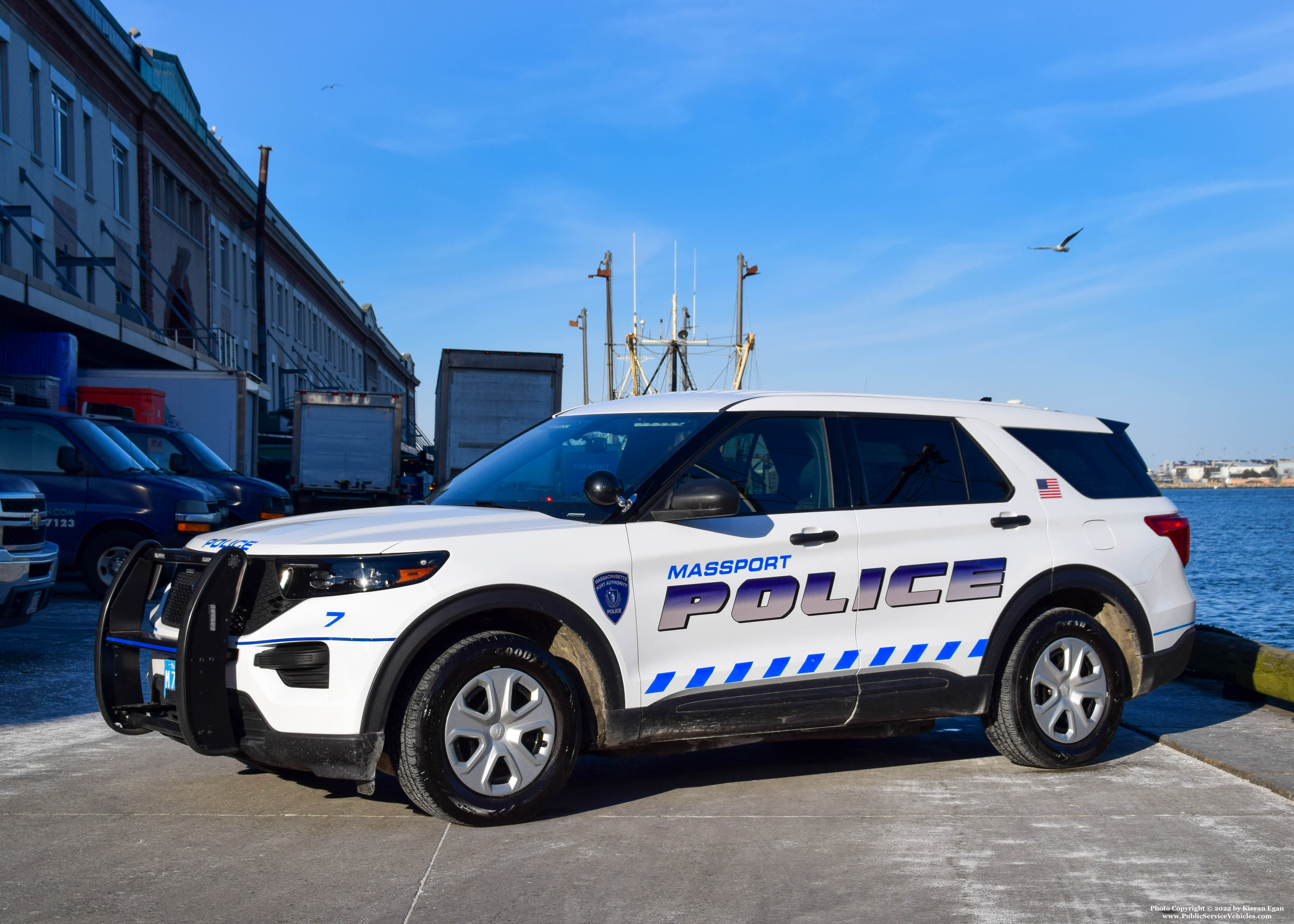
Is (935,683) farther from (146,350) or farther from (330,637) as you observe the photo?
(146,350)

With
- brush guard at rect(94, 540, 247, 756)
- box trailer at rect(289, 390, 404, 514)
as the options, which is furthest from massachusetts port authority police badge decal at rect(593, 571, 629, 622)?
box trailer at rect(289, 390, 404, 514)

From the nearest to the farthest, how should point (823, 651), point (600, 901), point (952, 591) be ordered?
point (600, 901) < point (823, 651) < point (952, 591)

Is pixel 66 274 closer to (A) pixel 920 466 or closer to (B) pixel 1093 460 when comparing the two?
(A) pixel 920 466

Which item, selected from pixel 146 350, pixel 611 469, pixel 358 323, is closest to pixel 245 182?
pixel 146 350

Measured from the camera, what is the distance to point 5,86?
2547 centimetres

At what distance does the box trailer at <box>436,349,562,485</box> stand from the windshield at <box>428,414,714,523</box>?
17678 mm

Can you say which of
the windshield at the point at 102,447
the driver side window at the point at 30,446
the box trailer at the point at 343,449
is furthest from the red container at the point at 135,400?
the driver side window at the point at 30,446

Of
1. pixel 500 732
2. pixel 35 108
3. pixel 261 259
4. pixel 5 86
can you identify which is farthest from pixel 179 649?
pixel 261 259

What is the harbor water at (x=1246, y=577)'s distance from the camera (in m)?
21.4

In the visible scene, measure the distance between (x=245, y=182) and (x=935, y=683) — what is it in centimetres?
4725

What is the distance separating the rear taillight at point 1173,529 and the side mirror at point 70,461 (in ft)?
34.7

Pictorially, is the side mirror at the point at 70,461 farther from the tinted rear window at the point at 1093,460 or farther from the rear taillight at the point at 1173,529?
the rear taillight at the point at 1173,529

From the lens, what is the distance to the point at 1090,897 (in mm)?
4086

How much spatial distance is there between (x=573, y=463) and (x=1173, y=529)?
3.21 m
